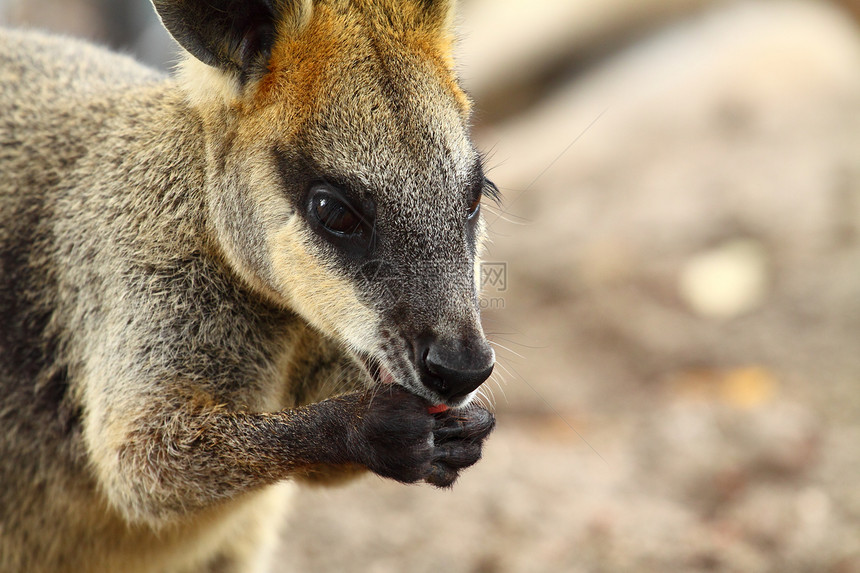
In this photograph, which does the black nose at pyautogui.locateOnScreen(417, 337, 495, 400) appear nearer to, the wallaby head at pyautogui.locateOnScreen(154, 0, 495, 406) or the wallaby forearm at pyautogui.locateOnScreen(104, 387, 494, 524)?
the wallaby head at pyautogui.locateOnScreen(154, 0, 495, 406)

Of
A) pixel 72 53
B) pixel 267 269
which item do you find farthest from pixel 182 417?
pixel 72 53

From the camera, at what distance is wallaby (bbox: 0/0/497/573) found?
372 cm

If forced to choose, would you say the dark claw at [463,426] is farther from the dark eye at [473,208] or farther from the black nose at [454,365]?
the dark eye at [473,208]

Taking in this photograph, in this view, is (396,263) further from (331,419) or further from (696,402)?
(696,402)

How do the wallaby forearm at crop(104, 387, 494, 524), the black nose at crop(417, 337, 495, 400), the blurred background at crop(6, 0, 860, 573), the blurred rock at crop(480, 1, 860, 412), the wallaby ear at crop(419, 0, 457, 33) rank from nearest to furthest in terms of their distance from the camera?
the black nose at crop(417, 337, 495, 400) < the wallaby forearm at crop(104, 387, 494, 524) < the wallaby ear at crop(419, 0, 457, 33) < the blurred background at crop(6, 0, 860, 573) < the blurred rock at crop(480, 1, 860, 412)

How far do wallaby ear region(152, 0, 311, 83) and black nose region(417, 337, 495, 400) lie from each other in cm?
160

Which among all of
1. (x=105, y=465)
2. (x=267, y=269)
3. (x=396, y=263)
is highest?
(x=396, y=263)

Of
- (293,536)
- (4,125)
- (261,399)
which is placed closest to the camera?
(261,399)

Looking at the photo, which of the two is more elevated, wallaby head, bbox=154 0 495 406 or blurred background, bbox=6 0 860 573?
wallaby head, bbox=154 0 495 406

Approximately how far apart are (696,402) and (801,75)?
5.85 m

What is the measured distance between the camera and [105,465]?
4.29 meters

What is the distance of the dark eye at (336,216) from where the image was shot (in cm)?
376

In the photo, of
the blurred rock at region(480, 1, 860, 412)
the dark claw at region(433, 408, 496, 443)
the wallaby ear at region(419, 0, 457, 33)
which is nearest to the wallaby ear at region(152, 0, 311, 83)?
the wallaby ear at region(419, 0, 457, 33)

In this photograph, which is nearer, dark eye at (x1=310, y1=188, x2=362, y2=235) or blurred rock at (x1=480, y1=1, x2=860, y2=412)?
dark eye at (x1=310, y1=188, x2=362, y2=235)
